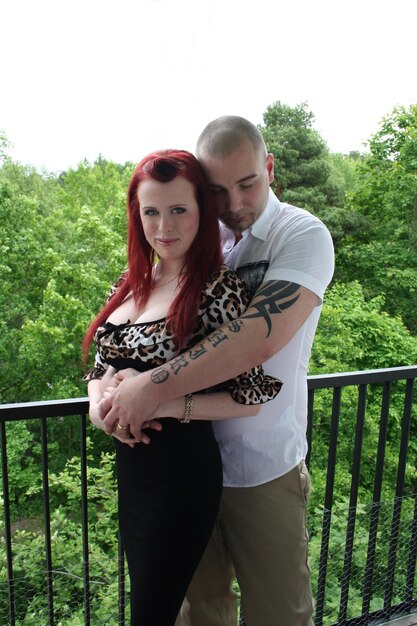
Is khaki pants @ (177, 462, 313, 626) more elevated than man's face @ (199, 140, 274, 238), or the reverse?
man's face @ (199, 140, 274, 238)

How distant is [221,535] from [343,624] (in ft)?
3.14

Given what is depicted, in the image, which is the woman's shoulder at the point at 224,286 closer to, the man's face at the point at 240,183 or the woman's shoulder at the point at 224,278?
the woman's shoulder at the point at 224,278

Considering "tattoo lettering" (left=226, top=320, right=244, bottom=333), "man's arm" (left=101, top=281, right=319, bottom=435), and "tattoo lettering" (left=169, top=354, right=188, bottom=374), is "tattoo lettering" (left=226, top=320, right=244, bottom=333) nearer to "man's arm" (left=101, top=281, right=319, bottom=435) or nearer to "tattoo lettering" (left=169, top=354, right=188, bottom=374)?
"man's arm" (left=101, top=281, right=319, bottom=435)

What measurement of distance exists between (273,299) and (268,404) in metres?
0.27

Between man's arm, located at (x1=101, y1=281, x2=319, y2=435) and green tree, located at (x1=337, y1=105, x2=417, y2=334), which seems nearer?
man's arm, located at (x1=101, y1=281, x2=319, y2=435)

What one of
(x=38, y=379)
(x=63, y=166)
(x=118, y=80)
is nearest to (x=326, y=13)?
(x=118, y=80)

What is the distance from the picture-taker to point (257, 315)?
1114 millimetres

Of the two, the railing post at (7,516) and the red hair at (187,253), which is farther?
the railing post at (7,516)

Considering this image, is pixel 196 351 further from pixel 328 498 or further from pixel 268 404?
pixel 328 498

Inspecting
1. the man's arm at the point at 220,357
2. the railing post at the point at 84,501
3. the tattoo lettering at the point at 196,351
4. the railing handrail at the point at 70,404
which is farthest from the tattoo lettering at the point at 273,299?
the railing post at the point at 84,501

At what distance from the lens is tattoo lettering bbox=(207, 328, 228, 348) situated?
1.08m

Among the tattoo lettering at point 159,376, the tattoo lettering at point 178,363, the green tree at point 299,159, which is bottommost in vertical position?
the tattoo lettering at point 159,376

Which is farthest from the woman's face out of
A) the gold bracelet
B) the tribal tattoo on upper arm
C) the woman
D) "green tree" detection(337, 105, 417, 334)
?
"green tree" detection(337, 105, 417, 334)

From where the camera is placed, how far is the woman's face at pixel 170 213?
1179 mm
